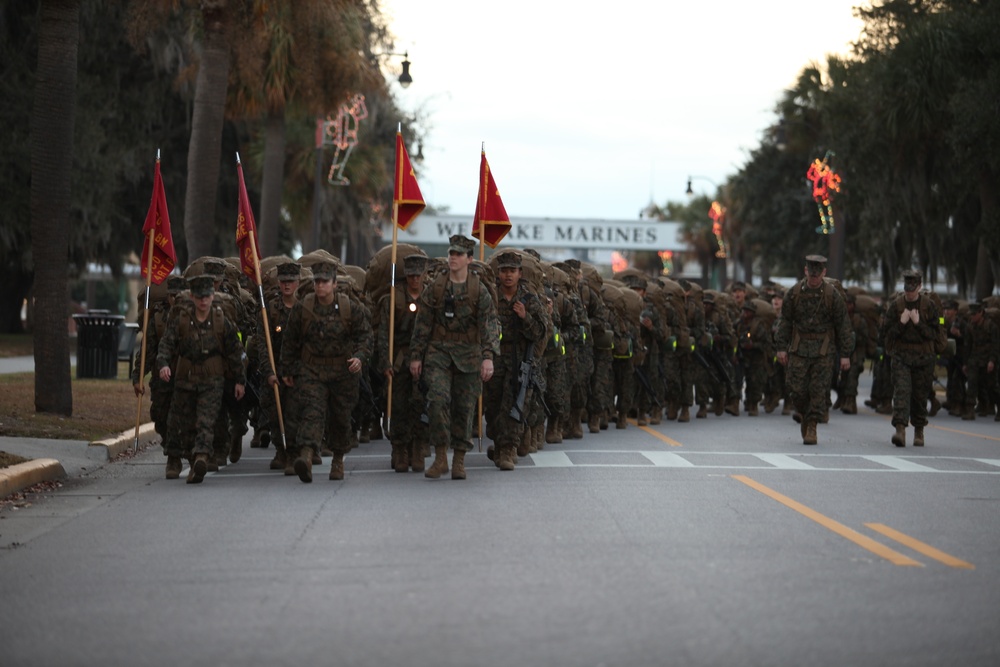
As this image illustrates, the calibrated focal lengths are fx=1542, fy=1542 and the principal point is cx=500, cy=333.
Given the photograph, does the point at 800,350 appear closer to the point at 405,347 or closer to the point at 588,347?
the point at 588,347

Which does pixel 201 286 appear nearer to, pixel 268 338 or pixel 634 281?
pixel 268 338

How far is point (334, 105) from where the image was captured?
31766mm

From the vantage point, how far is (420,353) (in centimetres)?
1329

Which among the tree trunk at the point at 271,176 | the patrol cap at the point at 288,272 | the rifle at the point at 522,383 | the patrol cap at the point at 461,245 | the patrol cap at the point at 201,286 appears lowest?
the rifle at the point at 522,383

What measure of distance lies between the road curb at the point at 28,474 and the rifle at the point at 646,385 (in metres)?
9.12

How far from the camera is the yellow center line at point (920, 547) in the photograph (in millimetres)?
8664

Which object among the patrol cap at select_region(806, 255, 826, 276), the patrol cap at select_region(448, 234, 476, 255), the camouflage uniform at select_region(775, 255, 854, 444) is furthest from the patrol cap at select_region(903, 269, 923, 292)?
the patrol cap at select_region(448, 234, 476, 255)

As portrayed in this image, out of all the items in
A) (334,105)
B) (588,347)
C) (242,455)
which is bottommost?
(242,455)

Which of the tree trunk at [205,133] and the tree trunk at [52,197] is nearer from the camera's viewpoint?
the tree trunk at [52,197]

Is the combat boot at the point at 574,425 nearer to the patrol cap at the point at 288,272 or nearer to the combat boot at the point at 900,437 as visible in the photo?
the combat boot at the point at 900,437

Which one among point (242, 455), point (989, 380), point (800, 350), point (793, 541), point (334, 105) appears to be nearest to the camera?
point (793, 541)

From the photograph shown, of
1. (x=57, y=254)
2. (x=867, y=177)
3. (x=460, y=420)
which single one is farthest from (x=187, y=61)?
(x=460, y=420)

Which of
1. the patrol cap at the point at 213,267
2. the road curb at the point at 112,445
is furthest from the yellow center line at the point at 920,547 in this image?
the road curb at the point at 112,445

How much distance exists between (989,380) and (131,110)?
73.0 ft
